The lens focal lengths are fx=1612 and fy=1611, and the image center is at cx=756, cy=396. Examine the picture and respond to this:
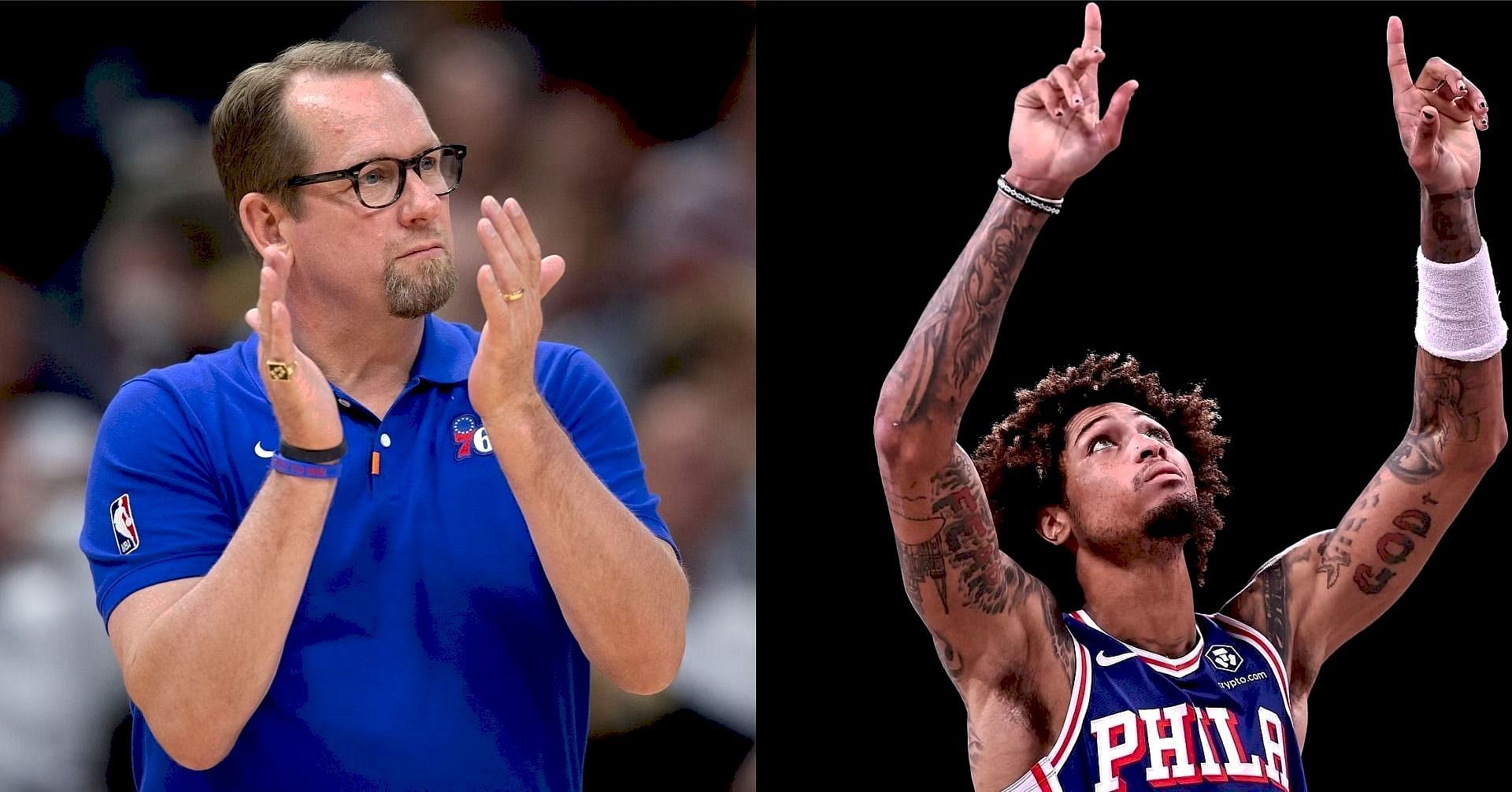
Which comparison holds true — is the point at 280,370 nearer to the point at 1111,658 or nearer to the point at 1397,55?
the point at 1111,658

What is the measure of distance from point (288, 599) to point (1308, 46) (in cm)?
337

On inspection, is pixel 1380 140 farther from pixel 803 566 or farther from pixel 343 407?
pixel 343 407

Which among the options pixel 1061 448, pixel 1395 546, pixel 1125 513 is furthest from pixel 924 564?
pixel 1395 546

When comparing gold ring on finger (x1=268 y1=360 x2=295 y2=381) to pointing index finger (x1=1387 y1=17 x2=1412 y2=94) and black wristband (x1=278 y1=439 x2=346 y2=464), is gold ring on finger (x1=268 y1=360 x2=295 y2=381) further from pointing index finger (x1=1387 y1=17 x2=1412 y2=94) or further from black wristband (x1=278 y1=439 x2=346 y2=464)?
pointing index finger (x1=1387 y1=17 x2=1412 y2=94)

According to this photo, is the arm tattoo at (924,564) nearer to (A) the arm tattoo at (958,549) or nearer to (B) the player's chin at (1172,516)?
(A) the arm tattoo at (958,549)

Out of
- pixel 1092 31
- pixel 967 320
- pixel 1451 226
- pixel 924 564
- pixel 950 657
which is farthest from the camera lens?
pixel 1451 226

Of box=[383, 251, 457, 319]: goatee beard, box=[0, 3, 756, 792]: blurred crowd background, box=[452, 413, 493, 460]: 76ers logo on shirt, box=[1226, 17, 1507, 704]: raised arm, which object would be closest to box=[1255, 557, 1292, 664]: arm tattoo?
box=[1226, 17, 1507, 704]: raised arm

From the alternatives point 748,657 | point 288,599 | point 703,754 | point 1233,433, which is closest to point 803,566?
point 748,657

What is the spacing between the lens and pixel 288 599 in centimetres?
212

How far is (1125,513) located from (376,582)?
6.15 feet

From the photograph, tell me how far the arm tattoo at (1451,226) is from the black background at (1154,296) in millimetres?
931

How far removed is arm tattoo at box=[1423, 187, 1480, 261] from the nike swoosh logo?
1.10m

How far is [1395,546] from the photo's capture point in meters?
3.66

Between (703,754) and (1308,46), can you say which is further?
(1308,46)
